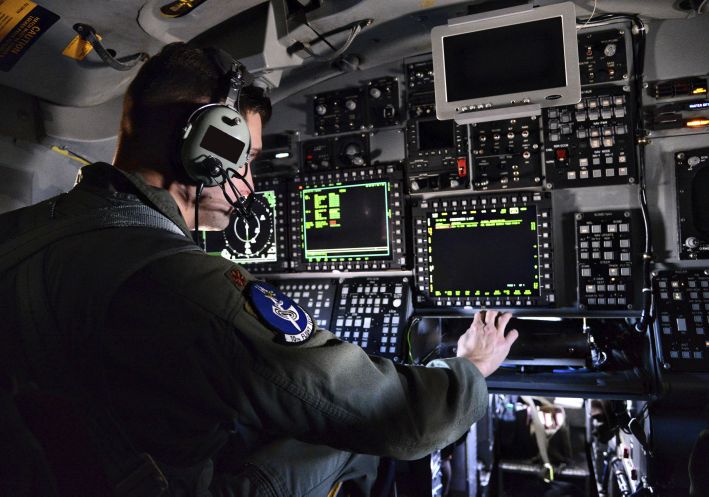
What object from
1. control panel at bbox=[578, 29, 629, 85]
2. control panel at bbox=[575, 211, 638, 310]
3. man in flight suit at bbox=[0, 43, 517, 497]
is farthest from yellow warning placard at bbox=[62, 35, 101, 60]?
control panel at bbox=[575, 211, 638, 310]

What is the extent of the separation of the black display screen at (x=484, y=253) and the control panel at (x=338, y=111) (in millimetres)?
621

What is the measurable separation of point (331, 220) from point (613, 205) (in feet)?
4.08

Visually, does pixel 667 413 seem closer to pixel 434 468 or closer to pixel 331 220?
pixel 434 468

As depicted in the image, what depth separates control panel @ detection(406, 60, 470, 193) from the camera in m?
2.24

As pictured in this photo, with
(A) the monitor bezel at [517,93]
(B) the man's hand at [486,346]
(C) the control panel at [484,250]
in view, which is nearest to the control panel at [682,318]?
(C) the control panel at [484,250]

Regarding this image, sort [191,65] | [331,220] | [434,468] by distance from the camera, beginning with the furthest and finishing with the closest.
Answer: [331,220]
[434,468]
[191,65]

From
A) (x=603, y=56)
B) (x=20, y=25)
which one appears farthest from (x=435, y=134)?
(x=20, y=25)

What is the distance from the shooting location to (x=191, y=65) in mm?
1226

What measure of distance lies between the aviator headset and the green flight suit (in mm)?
245

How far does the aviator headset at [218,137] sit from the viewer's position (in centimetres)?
118

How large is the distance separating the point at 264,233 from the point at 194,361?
180cm

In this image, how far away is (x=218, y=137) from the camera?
1.22m

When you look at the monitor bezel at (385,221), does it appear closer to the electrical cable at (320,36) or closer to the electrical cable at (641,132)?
the electrical cable at (320,36)

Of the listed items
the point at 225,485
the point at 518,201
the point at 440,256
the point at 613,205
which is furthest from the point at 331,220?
the point at 225,485
